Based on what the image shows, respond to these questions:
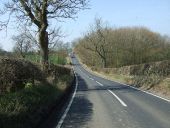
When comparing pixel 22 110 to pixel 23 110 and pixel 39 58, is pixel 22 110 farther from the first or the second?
pixel 39 58

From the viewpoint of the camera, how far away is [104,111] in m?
16.7

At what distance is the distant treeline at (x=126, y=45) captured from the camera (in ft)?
308

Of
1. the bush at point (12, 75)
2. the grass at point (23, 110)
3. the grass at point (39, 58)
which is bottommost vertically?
the grass at point (23, 110)

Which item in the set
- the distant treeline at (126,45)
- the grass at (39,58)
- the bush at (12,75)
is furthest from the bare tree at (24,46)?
the bush at (12,75)

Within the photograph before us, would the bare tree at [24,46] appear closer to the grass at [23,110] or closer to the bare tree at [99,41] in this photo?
the bare tree at [99,41]

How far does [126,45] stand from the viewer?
317 feet

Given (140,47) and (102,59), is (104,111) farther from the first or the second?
(102,59)

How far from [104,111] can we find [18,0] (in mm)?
19523

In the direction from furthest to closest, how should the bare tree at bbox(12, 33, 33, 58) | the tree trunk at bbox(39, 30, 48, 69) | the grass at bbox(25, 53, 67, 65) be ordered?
the bare tree at bbox(12, 33, 33, 58), the grass at bbox(25, 53, 67, 65), the tree trunk at bbox(39, 30, 48, 69)

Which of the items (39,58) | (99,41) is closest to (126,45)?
(99,41)

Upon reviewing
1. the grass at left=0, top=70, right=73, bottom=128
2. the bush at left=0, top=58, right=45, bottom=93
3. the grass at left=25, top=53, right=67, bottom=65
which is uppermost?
the grass at left=25, top=53, right=67, bottom=65

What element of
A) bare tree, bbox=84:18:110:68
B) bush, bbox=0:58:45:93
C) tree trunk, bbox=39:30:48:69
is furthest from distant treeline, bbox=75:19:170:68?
bush, bbox=0:58:45:93

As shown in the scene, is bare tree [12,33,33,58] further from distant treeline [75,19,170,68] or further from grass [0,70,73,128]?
grass [0,70,73,128]

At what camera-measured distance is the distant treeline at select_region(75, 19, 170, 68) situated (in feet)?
308
